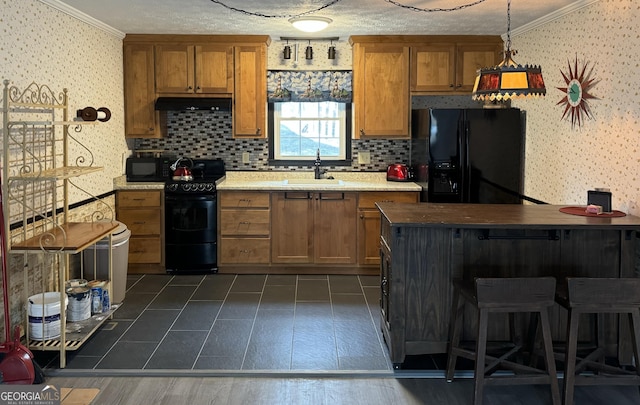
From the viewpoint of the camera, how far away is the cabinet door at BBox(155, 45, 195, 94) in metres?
5.66

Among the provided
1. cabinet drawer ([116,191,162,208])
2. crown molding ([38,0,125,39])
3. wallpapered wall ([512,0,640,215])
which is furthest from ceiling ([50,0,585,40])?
cabinet drawer ([116,191,162,208])

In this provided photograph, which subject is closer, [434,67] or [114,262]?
[114,262]

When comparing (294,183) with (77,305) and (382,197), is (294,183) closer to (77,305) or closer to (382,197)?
(382,197)

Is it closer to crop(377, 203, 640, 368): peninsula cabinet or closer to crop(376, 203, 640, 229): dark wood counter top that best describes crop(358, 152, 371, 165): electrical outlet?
crop(376, 203, 640, 229): dark wood counter top

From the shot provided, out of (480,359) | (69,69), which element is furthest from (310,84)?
(480,359)

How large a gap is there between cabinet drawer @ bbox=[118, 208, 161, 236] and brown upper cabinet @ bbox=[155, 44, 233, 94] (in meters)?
1.16

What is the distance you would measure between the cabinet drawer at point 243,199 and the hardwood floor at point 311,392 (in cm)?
241

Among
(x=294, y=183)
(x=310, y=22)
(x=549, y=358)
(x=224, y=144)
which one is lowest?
(x=549, y=358)

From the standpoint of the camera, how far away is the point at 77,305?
3.85m

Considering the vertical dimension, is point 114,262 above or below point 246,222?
below

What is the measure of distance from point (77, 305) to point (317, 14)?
2736mm

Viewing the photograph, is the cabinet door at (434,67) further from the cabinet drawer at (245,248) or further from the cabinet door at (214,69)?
the cabinet drawer at (245,248)

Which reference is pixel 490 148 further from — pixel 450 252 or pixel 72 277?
pixel 72 277

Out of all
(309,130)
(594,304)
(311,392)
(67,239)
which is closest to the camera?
(594,304)
